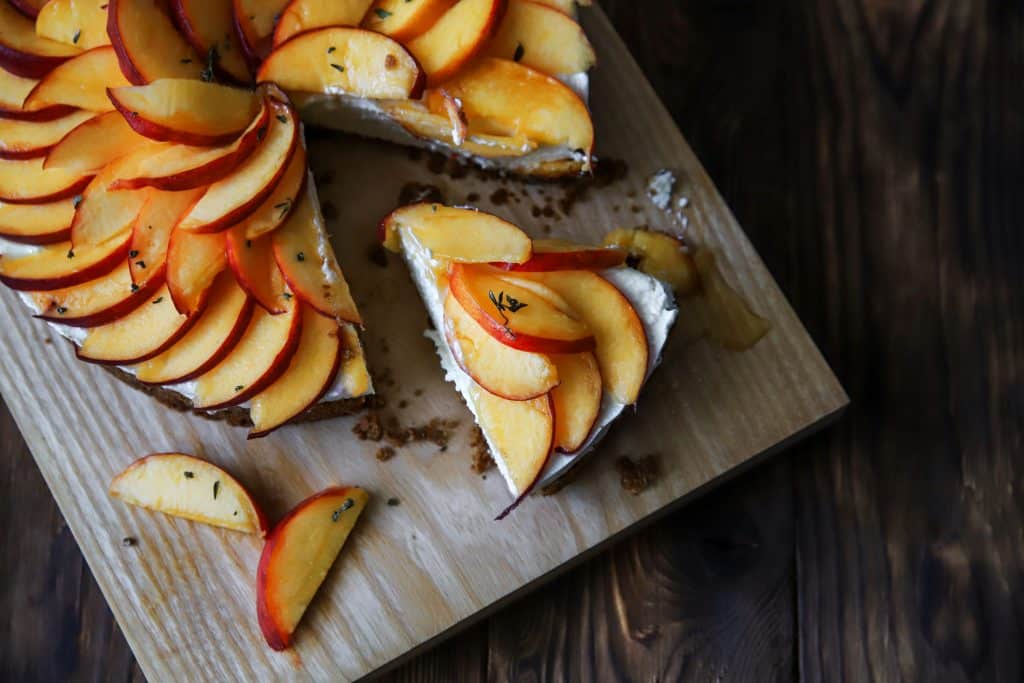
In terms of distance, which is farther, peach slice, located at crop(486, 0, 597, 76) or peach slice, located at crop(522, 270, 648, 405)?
peach slice, located at crop(486, 0, 597, 76)

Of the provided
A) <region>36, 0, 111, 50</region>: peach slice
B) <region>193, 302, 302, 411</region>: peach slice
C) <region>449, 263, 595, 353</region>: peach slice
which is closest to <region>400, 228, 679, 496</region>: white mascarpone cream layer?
<region>449, 263, 595, 353</region>: peach slice

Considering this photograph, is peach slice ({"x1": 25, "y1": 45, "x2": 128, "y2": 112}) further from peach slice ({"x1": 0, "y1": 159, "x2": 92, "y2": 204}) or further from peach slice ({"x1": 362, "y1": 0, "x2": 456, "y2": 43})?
peach slice ({"x1": 362, "y1": 0, "x2": 456, "y2": 43})

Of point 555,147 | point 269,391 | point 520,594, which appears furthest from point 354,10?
point 520,594

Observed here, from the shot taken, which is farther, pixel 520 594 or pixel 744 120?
pixel 744 120

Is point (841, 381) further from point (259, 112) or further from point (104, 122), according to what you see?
point (104, 122)

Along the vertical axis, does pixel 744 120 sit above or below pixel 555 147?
below

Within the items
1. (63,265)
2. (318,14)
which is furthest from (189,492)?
(318,14)
